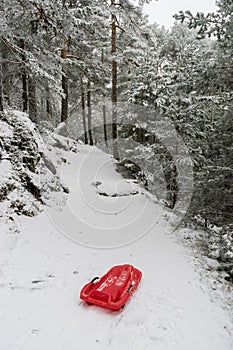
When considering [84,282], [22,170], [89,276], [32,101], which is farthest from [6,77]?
[84,282]

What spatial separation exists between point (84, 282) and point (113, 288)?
752mm

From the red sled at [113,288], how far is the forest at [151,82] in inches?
101

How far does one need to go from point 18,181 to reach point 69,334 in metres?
4.96

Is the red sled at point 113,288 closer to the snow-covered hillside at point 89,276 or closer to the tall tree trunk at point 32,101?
the snow-covered hillside at point 89,276

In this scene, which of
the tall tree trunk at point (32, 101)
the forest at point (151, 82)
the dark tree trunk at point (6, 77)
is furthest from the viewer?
the tall tree trunk at point (32, 101)

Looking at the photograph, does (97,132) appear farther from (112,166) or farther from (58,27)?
(58,27)

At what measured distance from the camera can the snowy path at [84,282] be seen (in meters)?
3.84

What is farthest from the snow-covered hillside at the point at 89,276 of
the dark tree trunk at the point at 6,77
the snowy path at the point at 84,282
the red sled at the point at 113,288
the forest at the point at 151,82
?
the dark tree trunk at the point at 6,77

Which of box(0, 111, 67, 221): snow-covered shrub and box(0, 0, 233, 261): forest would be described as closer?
box(0, 0, 233, 261): forest

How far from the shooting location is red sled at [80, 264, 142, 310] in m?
4.45

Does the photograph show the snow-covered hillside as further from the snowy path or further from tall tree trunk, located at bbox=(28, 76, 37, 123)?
tall tree trunk, located at bbox=(28, 76, 37, 123)

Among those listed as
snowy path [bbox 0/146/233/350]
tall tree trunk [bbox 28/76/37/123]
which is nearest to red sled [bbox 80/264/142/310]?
snowy path [bbox 0/146/233/350]

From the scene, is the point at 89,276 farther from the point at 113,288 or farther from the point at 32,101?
the point at 32,101

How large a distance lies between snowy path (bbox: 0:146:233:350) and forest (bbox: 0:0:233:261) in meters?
1.67
